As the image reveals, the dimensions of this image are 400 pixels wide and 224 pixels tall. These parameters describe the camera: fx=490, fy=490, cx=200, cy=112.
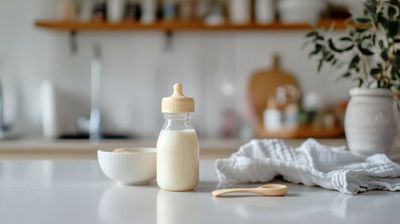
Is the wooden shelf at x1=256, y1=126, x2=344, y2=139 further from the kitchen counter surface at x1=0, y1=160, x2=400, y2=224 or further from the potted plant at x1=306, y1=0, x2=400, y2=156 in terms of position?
the kitchen counter surface at x1=0, y1=160, x2=400, y2=224

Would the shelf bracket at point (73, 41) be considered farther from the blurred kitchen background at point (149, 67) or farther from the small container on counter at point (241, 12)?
the small container on counter at point (241, 12)

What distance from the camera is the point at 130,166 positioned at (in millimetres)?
936

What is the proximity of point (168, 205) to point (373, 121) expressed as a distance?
0.61 m

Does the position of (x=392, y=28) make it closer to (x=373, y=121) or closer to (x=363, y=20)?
(x=363, y=20)

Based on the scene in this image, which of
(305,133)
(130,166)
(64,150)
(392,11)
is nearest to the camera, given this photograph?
(130,166)

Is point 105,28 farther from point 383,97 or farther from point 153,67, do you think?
point 383,97

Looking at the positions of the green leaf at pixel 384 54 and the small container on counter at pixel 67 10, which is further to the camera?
the small container on counter at pixel 67 10

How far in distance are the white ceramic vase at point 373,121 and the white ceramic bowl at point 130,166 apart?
1.71 ft

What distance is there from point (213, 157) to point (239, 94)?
716mm

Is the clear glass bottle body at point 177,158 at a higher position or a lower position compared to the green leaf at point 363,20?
lower

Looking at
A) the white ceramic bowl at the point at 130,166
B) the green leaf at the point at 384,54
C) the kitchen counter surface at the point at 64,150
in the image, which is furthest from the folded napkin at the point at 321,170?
the kitchen counter surface at the point at 64,150

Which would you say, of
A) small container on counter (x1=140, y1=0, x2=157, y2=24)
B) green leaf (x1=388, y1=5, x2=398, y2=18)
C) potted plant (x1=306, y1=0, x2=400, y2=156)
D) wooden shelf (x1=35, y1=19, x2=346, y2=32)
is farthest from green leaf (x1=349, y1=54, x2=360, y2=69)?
small container on counter (x1=140, y1=0, x2=157, y2=24)

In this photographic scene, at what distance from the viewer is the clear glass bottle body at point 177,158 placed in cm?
88

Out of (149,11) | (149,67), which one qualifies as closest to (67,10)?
(149,11)
